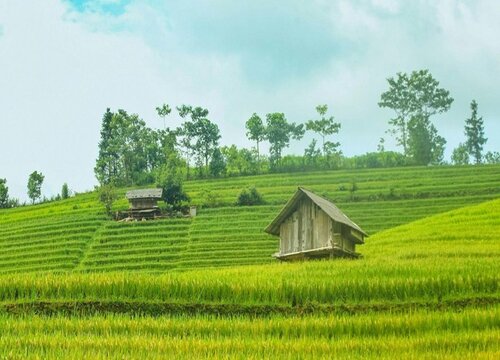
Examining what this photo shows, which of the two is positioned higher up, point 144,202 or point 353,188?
point 353,188

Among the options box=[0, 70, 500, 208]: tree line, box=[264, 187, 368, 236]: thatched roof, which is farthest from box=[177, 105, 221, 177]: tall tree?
box=[264, 187, 368, 236]: thatched roof

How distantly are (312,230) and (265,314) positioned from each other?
15861 mm

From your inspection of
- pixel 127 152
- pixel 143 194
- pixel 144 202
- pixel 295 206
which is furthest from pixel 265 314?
pixel 127 152

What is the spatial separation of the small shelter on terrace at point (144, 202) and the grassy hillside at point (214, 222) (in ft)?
9.14

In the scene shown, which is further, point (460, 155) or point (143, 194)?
point (460, 155)

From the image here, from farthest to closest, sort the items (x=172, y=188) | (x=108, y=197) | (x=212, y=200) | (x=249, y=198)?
(x=108, y=197) < (x=212, y=200) < (x=249, y=198) < (x=172, y=188)

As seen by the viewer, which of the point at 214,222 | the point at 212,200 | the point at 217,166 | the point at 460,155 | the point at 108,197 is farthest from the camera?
the point at 460,155

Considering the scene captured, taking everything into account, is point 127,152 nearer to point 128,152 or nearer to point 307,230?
point 128,152

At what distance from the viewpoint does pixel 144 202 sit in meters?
→ 70.1

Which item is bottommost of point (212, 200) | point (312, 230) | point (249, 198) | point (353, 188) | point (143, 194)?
point (312, 230)

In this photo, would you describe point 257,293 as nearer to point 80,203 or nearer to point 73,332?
point 73,332

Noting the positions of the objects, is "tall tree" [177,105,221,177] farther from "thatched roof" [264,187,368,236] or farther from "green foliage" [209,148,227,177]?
"thatched roof" [264,187,368,236]

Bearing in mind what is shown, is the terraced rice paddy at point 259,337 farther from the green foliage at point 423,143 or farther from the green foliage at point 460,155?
the green foliage at point 460,155

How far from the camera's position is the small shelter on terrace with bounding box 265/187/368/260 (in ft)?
105
